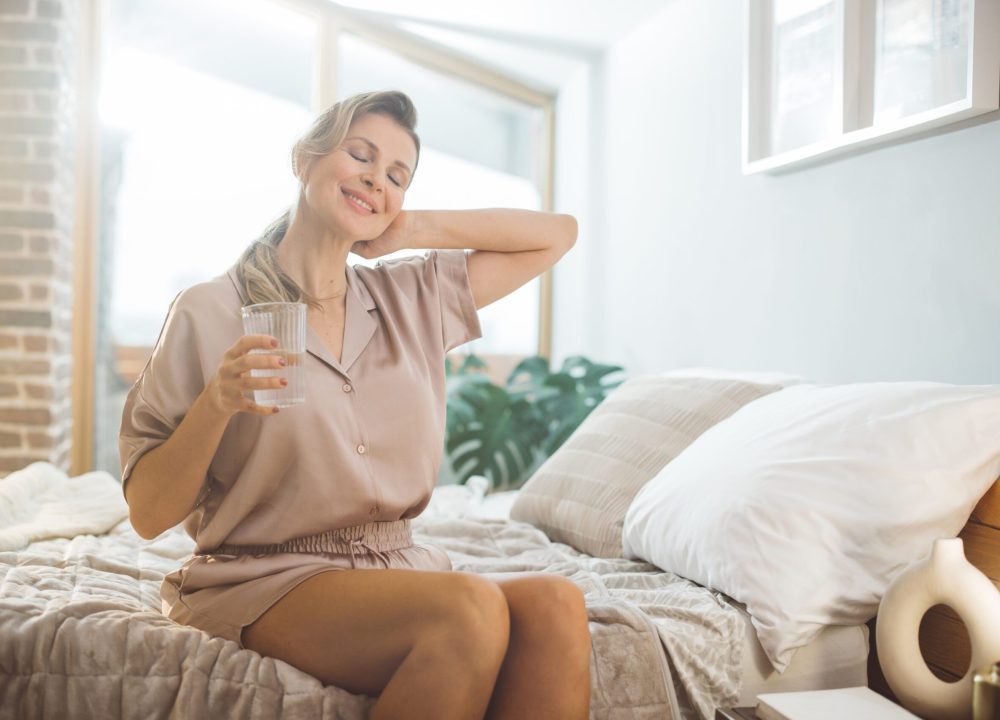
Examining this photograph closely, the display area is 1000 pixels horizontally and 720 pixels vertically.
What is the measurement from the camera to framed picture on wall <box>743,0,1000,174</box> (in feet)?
5.50

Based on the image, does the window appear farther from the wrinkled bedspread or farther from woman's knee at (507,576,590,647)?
woman's knee at (507,576,590,647)

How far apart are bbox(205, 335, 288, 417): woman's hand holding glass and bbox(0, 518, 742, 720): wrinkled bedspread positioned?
352 mm

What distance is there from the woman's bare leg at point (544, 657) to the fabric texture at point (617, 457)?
0.63 metres

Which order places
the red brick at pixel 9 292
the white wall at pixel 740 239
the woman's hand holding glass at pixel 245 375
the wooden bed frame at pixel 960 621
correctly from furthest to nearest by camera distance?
the red brick at pixel 9 292 < the white wall at pixel 740 239 < the wooden bed frame at pixel 960 621 < the woman's hand holding glass at pixel 245 375

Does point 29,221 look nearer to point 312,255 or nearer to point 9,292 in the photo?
point 9,292

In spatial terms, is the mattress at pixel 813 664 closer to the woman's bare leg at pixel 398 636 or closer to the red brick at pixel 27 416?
the woman's bare leg at pixel 398 636

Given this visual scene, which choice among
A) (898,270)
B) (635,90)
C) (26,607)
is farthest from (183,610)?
(635,90)

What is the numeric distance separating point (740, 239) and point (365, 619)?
1.79 meters

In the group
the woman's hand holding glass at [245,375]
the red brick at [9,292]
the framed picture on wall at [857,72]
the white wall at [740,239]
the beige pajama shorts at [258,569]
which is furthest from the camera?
the red brick at [9,292]

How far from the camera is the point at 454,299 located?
157cm

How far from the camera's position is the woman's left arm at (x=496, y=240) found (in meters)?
1.58

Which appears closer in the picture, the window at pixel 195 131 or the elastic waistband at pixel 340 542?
the elastic waistband at pixel 340 542

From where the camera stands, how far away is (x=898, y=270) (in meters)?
1.93

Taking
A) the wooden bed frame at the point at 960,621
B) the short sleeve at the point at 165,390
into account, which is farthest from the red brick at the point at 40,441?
the wooden bed frame at the point at 960,621
